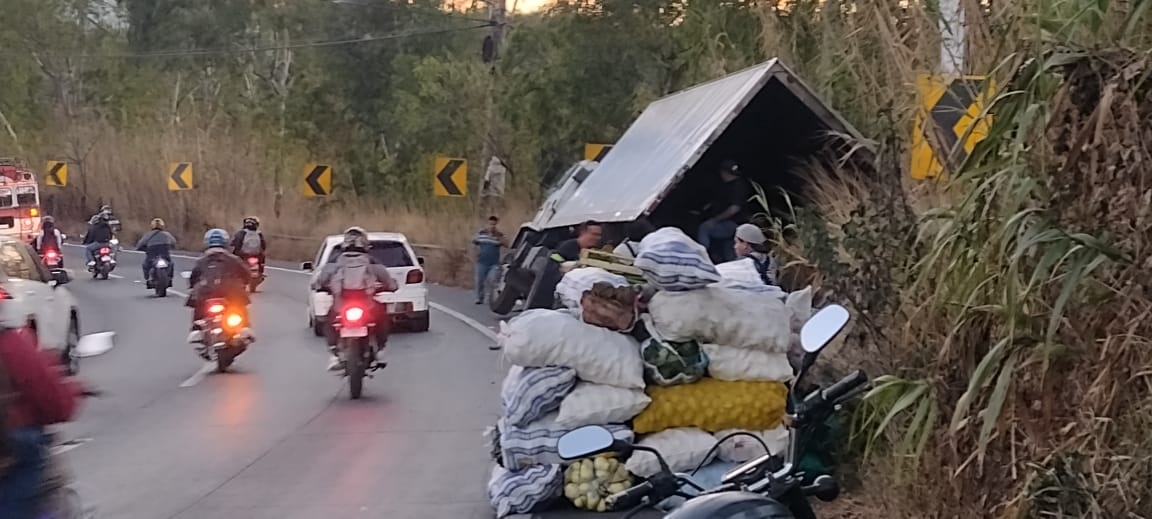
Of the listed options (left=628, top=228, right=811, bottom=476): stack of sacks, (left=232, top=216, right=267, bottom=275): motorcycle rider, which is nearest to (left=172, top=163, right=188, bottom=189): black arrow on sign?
(left=232, top=216, right=267, bottom=275): motorcycle rider

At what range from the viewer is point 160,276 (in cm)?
2959

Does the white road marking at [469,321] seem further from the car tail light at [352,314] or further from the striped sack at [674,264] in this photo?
the striped sack at [674,264]

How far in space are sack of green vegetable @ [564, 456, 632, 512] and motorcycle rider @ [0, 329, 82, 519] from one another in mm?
2993

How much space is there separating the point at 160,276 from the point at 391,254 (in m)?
9.46

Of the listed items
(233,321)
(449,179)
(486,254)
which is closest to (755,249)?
(233,321)

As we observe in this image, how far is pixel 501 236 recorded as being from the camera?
26.5 metres

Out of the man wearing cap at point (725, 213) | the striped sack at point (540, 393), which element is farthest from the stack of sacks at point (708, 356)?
the man wearing cap at point (725, 213)

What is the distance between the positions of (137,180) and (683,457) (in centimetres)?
4862

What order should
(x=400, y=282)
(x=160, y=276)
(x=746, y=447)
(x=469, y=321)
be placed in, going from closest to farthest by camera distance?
(x=746, y=447) → (x=400, y=282) → (x=469, y=321) → (x=160, y=276)

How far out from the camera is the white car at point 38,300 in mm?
15117

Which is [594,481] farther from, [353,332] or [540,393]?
[353,332]

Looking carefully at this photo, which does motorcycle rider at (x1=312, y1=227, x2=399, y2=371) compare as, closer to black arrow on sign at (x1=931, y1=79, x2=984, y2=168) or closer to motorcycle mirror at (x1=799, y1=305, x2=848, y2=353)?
black arrow on sign at (x1=931, y1=79, x2=984, y2=168)

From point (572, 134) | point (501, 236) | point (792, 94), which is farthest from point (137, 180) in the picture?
point (792, 94)

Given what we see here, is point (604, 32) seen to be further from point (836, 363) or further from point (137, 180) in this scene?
point (137, 180)
